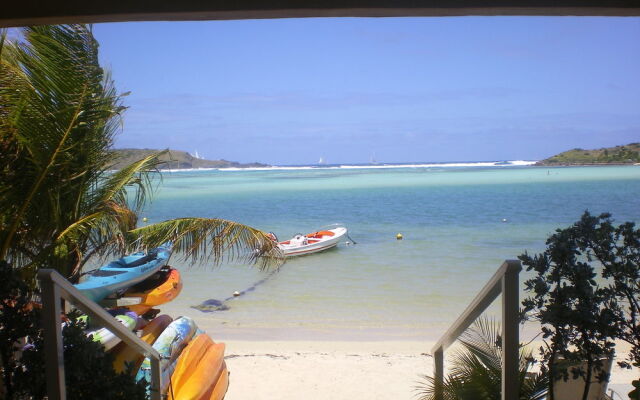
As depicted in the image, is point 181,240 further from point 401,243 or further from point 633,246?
point 401,243

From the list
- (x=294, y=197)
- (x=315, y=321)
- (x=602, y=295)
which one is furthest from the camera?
(x=294, y=197)

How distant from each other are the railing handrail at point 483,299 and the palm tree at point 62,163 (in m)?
3.16

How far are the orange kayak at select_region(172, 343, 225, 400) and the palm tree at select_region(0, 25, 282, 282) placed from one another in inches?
40.4

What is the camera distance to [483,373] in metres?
2.24

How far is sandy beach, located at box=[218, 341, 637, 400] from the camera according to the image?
6.17 m

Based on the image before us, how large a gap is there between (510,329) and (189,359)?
152 inches

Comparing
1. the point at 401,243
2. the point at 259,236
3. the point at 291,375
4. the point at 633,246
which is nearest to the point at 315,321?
the point at 291,375

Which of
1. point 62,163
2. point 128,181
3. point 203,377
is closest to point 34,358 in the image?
point 62,163

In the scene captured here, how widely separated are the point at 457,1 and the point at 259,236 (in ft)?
14.3

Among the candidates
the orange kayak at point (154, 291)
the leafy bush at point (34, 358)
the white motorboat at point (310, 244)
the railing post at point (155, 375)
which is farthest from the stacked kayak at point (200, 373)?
the white motorboat at point (310, 244)

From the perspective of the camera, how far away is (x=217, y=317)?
1138cm

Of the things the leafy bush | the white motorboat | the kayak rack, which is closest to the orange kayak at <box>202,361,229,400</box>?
the leafy bush

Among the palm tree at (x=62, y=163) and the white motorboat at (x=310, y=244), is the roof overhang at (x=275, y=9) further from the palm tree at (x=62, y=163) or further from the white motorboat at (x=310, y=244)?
the white motorboat at (x=310, y=244)

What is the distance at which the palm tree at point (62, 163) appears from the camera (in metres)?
4.08
